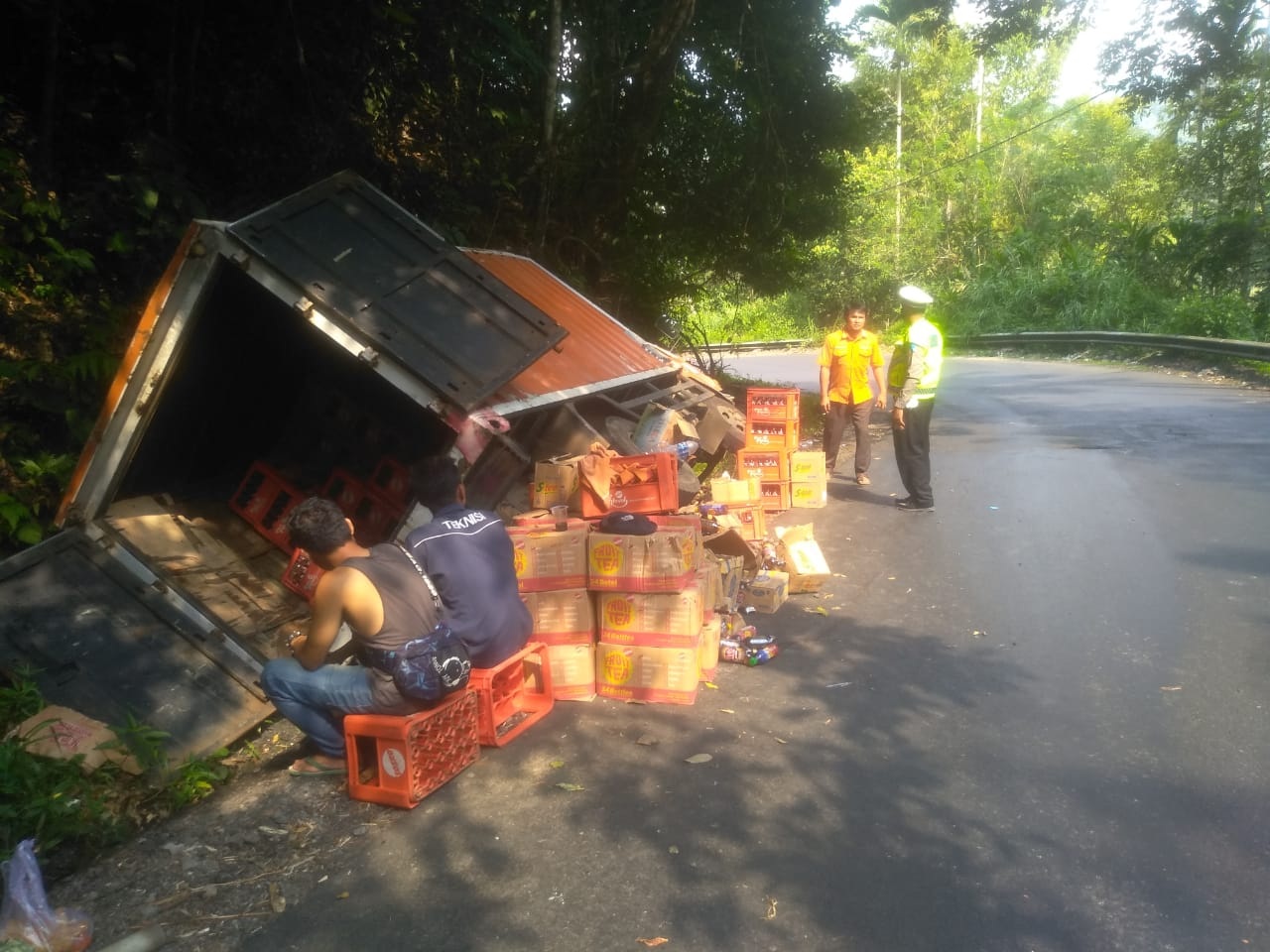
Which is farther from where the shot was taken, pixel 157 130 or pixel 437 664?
pixel 157 130

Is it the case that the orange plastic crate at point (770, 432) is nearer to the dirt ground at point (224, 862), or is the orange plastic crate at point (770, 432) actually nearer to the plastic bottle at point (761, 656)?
the plastic bottle at point (761, 656)

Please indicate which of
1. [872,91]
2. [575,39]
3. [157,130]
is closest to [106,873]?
[157,130]

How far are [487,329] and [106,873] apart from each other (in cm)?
364

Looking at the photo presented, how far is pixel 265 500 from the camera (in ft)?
23.2

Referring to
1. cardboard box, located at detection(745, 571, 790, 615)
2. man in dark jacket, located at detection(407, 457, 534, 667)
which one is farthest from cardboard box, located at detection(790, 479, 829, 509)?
man in dark jacket, located at detection(407, 457, 534, 667)

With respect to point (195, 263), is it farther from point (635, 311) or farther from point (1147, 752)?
point (635, 311)

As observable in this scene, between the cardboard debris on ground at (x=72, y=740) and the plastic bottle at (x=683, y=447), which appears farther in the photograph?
the plastic bottle at (x=683, y=447)

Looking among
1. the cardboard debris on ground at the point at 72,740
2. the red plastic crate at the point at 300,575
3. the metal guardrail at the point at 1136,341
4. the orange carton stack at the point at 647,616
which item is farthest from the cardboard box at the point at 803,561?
the metal guardrail at the point at 1136,341

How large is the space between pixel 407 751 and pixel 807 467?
5.98m

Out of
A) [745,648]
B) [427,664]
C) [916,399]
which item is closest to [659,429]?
[916,399]

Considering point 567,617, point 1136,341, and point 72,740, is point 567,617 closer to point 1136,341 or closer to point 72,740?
point 72,740

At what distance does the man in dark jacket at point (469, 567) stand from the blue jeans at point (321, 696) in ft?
1.61

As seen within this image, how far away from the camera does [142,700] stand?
470 cm

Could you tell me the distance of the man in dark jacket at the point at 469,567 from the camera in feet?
14.7
